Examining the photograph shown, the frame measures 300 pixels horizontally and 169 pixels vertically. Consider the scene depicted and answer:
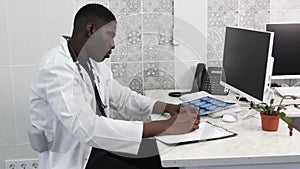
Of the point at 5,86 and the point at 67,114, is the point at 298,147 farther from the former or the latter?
the point at 5,86

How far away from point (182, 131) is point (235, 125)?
0.31 meters

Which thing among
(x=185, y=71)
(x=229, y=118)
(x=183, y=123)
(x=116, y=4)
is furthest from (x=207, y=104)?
(x=116, y=4)

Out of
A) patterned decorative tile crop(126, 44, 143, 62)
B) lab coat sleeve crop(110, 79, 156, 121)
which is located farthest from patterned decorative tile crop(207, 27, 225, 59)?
lab coat sleeve crop(110, 79, 156, 121)

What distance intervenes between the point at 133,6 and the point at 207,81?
654 mm

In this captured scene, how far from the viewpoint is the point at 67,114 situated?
1466 millimetres

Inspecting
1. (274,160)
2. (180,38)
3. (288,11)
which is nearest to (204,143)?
(274,160)

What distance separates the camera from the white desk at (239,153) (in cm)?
137

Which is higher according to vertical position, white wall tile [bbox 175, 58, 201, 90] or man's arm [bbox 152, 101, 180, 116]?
white wall tile [bbox 175, 58, 201, 90]

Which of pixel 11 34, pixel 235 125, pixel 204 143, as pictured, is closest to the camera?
pixel 204 143

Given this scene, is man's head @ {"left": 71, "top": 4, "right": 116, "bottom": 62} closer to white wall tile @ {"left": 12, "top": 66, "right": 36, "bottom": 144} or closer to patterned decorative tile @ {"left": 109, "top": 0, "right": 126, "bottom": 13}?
patterned decorative tile @ {"left": 109, "top": 0, "right": 126, "bottom": 13}

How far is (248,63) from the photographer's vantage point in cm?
188

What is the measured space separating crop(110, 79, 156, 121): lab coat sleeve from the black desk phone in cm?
33

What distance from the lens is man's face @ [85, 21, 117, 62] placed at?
1649mm

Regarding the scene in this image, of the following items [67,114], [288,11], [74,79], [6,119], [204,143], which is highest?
[288,11]
